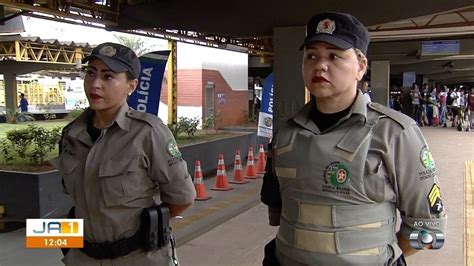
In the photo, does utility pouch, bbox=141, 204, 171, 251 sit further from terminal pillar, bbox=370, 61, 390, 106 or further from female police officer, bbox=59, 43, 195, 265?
terminal pillar, bbox=370, 61, 390, 106

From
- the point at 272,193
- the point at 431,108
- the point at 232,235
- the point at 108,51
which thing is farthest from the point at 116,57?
the point at 431,108

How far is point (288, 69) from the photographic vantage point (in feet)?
29.6

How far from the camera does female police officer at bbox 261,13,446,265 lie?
160 cm

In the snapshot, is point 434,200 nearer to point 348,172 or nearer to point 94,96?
point 348,172

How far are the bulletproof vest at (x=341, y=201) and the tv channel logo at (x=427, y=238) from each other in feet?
0.25

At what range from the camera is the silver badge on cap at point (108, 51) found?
2191 millimetres

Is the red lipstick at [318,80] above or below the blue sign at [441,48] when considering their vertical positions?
below

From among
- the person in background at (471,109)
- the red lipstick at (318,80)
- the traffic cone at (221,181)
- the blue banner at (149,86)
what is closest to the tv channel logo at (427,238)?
the red lipstick at (318,80)

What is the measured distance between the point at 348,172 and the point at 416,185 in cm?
25

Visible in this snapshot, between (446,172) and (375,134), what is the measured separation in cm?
850

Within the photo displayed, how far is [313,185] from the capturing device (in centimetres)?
165

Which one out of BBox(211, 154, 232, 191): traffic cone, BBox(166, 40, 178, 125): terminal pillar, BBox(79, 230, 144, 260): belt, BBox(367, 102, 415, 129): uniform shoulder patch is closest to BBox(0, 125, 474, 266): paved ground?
BBox(211, 154, 232, 191): traffic cone

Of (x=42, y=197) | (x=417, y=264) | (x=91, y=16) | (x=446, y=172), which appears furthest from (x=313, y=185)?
(x=91, y=16)

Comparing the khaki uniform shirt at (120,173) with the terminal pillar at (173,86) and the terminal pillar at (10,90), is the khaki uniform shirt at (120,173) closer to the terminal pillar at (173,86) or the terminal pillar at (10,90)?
the terminal pillar at (173,86)
